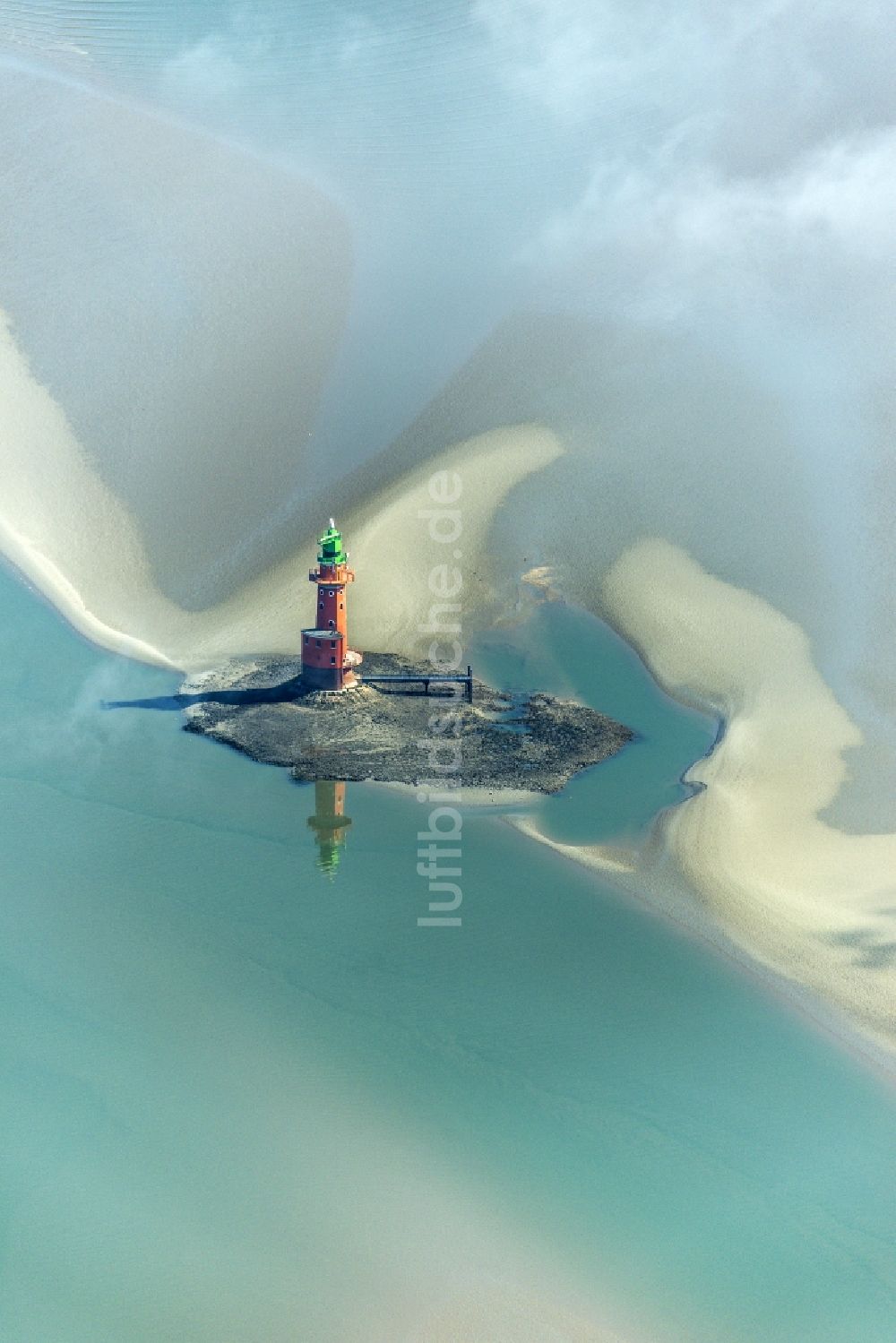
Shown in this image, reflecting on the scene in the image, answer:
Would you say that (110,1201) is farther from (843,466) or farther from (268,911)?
(843,466)

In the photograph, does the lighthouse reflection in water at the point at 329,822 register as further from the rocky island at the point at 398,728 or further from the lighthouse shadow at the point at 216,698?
the lighthouse shadow at the point at 216,698

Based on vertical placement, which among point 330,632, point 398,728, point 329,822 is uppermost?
point 330,632

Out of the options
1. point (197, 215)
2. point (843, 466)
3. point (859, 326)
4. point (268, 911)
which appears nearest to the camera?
point (268, 911)

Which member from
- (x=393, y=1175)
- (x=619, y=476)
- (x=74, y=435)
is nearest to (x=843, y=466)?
(x=619, y=476)

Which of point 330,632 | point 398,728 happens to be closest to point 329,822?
point 398,728

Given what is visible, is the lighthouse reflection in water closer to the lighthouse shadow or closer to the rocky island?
the rocky island

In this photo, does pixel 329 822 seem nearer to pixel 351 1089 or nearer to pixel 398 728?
pixel 398 728

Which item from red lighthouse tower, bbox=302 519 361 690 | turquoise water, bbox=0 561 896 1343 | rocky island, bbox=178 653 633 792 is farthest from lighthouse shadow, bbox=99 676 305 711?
turquoise water, bbox=0 561 896 1343
